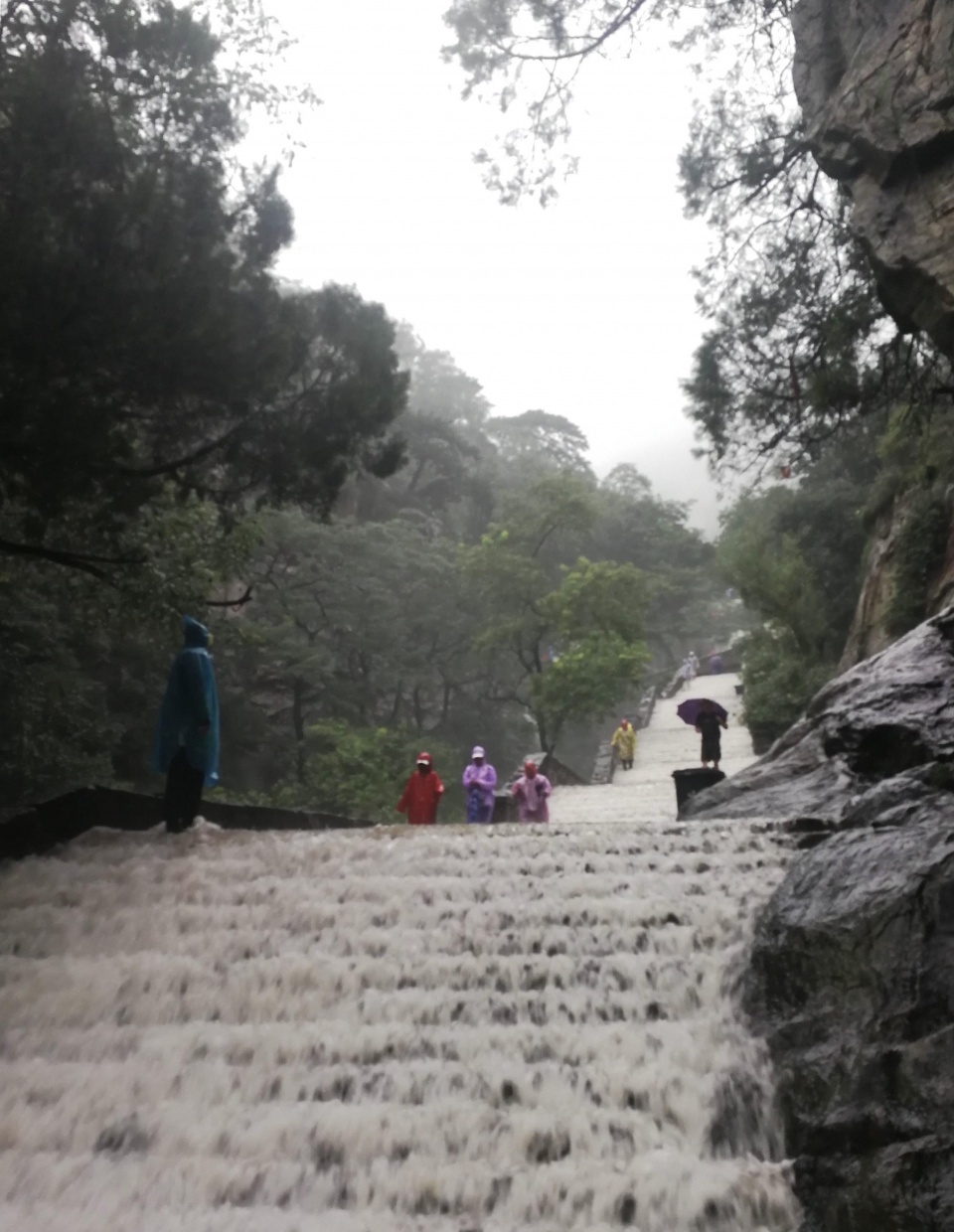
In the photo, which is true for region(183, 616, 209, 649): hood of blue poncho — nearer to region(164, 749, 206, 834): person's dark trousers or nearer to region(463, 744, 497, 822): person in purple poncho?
region(164, 749, 206, 834): person's dark trousers

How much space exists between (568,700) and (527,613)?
3107 millimetres

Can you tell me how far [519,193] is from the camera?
1191cm

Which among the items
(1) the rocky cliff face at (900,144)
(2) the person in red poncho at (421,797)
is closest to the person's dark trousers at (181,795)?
(2) the person in red poncho at (421,797)

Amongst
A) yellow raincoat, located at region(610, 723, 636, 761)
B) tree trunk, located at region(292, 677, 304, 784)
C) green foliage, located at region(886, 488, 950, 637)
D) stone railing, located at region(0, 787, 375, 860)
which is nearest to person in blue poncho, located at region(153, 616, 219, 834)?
stone railing, located at region(0, 787, 375, 860)

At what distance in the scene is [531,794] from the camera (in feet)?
35.9

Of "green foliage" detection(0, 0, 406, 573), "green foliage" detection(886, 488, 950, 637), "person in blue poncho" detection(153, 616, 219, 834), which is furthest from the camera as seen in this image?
"green foliage" detection(886, 488, 950, 637)

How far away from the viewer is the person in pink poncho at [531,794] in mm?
10914

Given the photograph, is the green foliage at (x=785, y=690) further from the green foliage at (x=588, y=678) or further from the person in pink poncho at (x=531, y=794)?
the person in pink poncho at (x=531, y=794)

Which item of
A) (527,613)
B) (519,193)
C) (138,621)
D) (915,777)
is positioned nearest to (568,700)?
(527,613)

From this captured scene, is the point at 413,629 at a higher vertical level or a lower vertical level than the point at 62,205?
higher

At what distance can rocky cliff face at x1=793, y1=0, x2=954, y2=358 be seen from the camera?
8781 millimetres

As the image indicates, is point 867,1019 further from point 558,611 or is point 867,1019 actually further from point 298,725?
point 558,611

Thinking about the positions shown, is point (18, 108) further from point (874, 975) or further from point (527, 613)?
point (527, 613)

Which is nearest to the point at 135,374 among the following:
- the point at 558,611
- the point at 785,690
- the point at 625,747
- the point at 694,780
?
the point at 694,780
